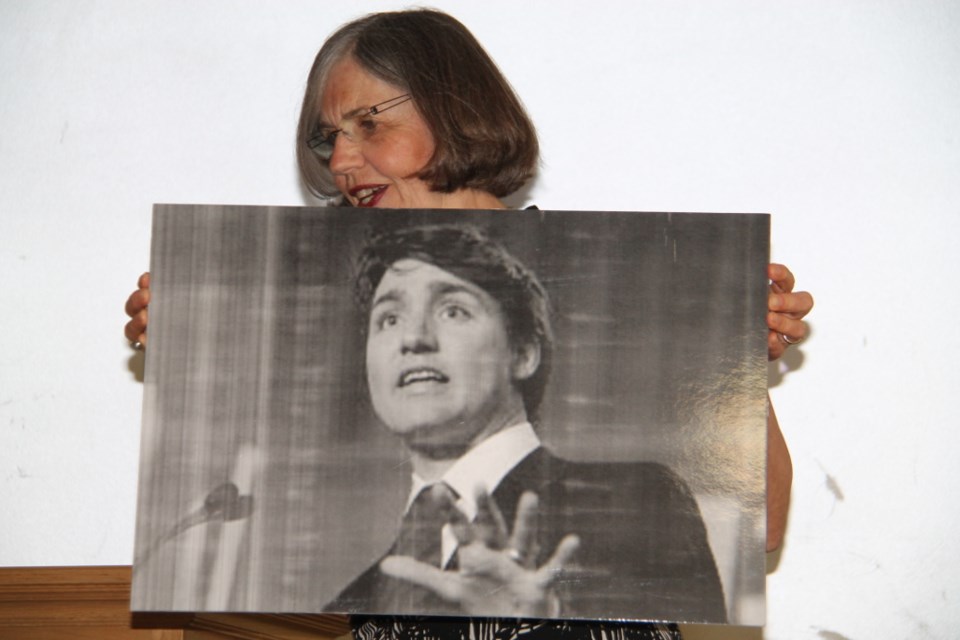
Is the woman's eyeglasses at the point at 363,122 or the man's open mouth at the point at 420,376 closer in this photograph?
the man's open mouth at the point at 420,376

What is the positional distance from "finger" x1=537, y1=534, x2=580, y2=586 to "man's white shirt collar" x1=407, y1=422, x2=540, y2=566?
5 cm

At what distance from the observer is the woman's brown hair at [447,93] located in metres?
1.42

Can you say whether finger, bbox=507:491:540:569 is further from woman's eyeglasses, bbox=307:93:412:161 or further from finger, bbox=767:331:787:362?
woman's eyeglasses, bbox=307:93:412:161

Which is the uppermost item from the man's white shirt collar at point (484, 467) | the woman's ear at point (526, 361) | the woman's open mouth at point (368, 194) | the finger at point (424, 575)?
the woman's open mouth at point (368, 194)

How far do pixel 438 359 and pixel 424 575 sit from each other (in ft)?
0.63

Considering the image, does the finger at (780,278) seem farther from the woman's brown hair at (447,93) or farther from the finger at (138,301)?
the finger at (138,301)

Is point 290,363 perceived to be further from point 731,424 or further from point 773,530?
point 773,530

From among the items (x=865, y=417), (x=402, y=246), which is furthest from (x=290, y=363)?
(x=865, y=417)

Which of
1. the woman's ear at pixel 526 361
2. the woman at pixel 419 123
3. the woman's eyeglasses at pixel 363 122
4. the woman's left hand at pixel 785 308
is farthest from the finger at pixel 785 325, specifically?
the woman's eyeglasses at pixel 363 122

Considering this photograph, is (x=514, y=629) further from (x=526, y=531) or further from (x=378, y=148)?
(x=378, y=148)

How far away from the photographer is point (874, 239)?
175cm

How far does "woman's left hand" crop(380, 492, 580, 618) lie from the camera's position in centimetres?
116

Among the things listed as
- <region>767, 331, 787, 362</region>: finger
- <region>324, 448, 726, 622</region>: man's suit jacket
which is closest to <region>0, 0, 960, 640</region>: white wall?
<region>767, 331, 787, 362</region>: finger

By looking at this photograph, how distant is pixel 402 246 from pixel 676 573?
38cm
